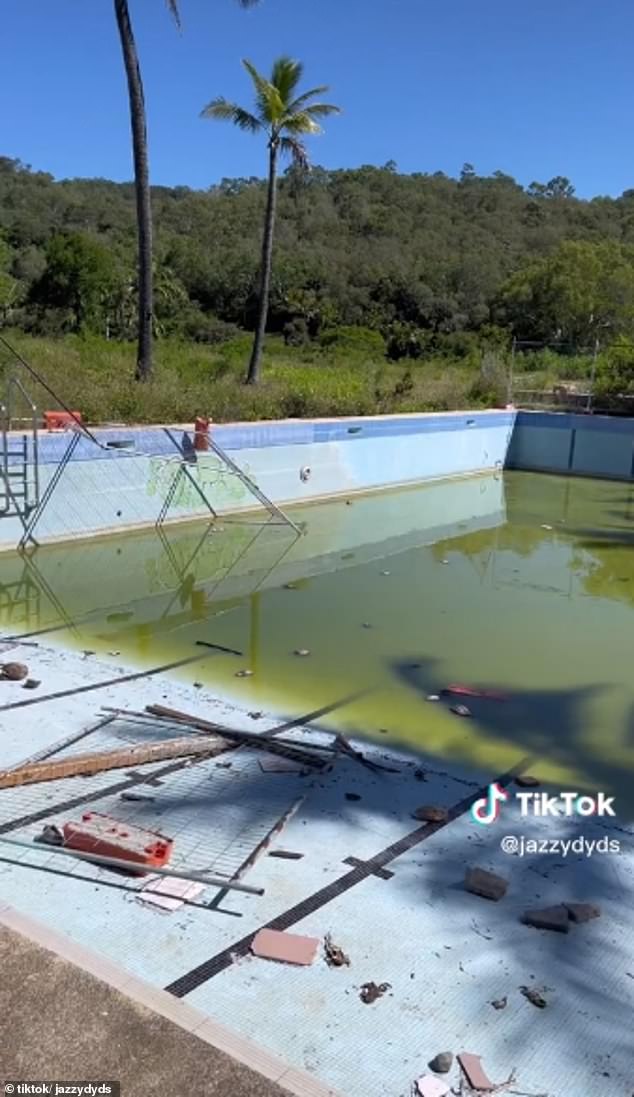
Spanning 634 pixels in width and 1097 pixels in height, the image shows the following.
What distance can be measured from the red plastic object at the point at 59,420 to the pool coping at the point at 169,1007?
8632 mm

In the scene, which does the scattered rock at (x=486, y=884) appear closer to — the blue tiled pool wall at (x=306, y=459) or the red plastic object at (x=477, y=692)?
the red plastic object at (x=477, y=692)

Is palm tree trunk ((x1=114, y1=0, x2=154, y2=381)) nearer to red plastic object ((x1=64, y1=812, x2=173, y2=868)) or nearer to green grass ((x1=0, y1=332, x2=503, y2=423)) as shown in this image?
green grass ((x1=0, y1=332, x2=503, y2=423))

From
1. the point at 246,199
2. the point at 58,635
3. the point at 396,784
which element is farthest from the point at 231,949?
the point at 246,199

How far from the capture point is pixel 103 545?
11.3 meters

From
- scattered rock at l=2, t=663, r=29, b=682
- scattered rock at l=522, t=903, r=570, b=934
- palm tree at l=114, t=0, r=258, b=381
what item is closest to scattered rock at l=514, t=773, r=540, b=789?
scattered rock at l=522, t=903, r=570, b=934

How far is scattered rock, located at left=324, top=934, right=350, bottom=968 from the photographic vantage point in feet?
10.8

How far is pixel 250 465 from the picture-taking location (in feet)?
45.5

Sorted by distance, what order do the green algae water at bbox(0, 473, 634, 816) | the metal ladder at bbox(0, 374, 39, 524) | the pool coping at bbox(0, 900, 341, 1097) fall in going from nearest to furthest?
the pool coping at bbox(0, 900, 341, 1097) → the green algae water at bbox(0, 473, 634, 816) → the metal ladder at bbox(0, 374, 39, 524)

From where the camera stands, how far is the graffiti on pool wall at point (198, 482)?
12375 millimetres

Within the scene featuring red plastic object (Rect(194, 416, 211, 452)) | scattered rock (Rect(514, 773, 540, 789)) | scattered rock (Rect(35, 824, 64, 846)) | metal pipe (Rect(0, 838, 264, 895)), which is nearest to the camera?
metal pipe (Rect(0, 838, 264, 895))

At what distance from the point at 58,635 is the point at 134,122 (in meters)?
10.2

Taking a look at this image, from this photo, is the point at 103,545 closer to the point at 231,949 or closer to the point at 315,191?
the point at 231,949

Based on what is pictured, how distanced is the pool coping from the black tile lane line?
247mm

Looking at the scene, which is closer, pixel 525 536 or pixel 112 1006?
pixel 112 1006
